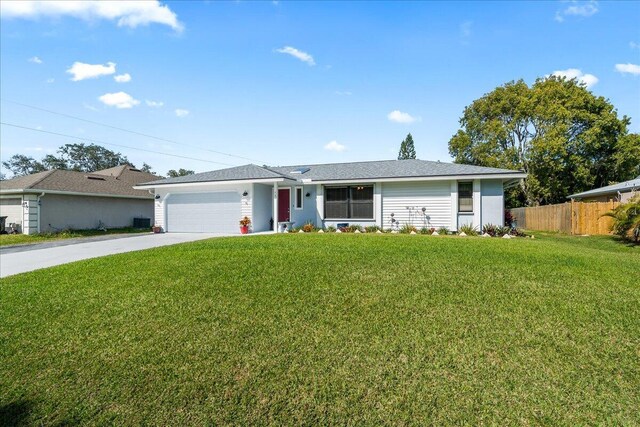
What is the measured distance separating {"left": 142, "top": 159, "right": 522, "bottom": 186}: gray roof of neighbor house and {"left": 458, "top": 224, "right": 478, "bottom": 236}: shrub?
2.28 metres

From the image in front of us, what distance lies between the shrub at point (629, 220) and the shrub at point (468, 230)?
528 centimetres

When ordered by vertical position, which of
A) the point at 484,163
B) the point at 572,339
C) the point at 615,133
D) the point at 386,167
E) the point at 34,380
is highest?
the point at 615,133

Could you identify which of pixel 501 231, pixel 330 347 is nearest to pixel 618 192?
pixel 501 231

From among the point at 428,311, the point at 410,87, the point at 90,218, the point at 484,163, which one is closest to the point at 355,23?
the point at 410,87

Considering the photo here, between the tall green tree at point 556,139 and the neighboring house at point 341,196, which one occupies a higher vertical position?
the tall green tree at point 556,139

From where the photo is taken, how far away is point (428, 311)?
4586mm

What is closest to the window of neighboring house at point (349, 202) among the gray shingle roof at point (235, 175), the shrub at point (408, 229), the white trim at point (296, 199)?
the white trim at point (296, 199)

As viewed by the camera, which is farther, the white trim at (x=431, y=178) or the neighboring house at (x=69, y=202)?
the neighboring house at (x=69, y=202)

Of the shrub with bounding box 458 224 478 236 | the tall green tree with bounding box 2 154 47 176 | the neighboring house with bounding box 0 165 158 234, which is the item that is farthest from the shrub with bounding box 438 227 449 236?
the tall green tree with bounding box 2 154 47 176

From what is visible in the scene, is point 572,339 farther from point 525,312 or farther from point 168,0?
point 168,0

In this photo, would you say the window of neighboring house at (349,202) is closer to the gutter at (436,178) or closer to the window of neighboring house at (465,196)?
the gutter at (436,178)

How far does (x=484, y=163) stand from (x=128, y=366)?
31.9m

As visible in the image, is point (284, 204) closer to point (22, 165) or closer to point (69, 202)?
point (69, 202)

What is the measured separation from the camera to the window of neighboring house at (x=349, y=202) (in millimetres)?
16031
